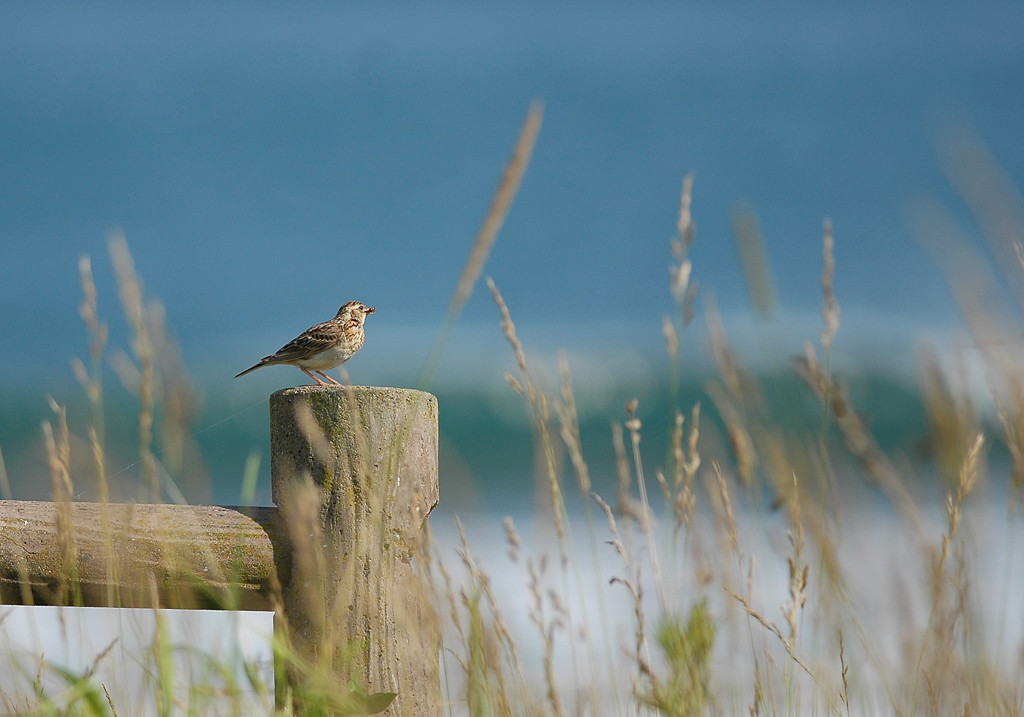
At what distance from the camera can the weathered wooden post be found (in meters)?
1.97

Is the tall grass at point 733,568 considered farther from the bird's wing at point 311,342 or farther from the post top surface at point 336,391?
the bird's wing at point 311,342

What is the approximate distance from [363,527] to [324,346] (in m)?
1.57

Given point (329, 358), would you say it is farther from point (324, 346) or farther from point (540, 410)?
point (540, 410)

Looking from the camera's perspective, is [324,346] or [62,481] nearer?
[62,481]

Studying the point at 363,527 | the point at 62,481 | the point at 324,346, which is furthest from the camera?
the point at 324,346

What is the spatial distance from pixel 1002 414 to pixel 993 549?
1.53 feet

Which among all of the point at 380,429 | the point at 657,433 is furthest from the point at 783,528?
the point at 657,433

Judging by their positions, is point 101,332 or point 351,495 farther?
point 351,495

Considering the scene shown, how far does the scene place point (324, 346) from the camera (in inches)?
135

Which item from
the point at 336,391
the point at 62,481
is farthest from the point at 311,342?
the point at 62,481

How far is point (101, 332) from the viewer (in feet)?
5.89

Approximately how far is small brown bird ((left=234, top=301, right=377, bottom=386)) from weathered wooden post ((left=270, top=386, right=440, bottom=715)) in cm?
134

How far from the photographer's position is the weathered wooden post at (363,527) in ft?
6.46

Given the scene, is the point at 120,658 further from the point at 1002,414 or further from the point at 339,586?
the point at 1002,414
